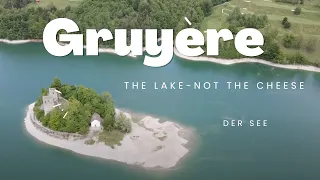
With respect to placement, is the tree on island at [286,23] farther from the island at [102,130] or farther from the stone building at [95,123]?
the stone building at [95,123]

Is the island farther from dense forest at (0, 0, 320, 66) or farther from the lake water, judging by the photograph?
dense forest at (0, 0, 320, 66)

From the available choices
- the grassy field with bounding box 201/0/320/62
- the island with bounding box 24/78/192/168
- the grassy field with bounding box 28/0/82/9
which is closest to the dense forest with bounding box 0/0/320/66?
the grassy field with bounding box 201/0/320/62

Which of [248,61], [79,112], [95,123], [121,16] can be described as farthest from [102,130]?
[121,16]

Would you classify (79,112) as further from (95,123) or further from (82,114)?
(95,123)

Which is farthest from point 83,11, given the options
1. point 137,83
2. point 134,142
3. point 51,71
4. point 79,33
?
point 134,142

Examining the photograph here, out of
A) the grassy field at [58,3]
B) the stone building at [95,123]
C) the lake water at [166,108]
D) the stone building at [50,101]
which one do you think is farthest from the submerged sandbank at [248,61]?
the grassy field at [58,3]

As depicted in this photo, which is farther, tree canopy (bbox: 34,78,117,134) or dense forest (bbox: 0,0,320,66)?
dense forest (bbox: 0,0,320,66)
